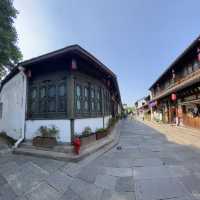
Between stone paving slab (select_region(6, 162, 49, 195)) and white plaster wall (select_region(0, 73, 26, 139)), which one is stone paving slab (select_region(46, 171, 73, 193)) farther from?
white plaster wall (select_region(0, 73, 26, 139))

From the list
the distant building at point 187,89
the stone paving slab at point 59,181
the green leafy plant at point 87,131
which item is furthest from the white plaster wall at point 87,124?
the distant building at point 187,89

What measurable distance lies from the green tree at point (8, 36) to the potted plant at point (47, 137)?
699 centimetres

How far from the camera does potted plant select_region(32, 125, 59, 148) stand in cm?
556

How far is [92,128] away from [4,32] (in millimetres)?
8406

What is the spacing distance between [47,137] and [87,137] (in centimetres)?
151

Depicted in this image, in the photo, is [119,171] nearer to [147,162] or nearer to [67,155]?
[147,162]

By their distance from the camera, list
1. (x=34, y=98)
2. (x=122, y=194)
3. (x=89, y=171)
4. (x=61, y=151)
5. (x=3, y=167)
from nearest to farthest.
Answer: (x=122, y=194) < (x=89, y=171) < (x=3, y=167) < (x=61, y=151) < (x=34, y=98)

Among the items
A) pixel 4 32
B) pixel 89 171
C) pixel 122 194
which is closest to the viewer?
pixel 122 194

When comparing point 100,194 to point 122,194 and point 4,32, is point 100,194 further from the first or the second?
point 4,32

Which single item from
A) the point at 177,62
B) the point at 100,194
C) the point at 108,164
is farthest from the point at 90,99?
the point at 177,62

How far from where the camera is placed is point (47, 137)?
5.75 m

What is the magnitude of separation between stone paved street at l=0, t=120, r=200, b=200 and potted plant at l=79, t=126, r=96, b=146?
36.2 inches

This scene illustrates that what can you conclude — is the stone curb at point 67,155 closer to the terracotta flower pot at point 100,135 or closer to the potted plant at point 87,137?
the potted plant at point 87,137

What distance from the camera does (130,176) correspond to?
369cm
